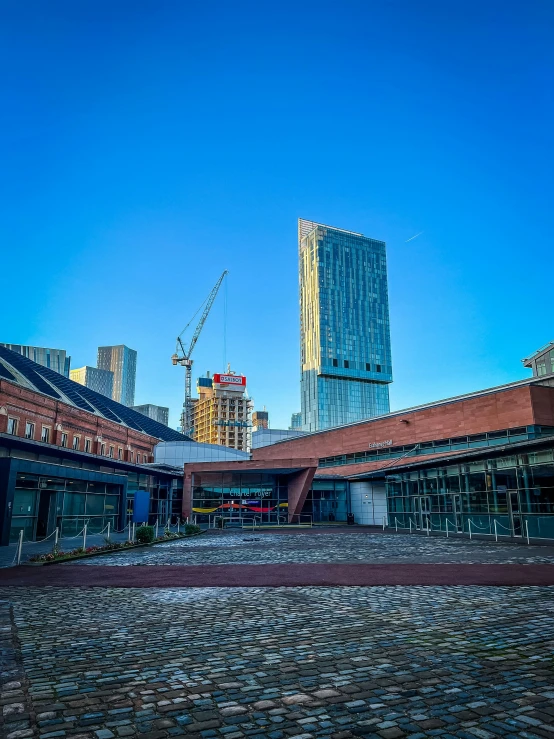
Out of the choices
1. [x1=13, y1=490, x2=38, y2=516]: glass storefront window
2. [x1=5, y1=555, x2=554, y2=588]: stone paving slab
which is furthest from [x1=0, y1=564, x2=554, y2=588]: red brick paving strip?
[x1=13, y1=490, x2=38, y2=516]: glass storefront window

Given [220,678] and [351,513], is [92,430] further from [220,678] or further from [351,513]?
[220,678]

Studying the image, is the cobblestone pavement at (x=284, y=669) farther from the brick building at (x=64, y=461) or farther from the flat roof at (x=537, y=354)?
the flat roof at (x=537, y=354)

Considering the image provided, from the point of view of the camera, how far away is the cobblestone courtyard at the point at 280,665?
5.40 meters

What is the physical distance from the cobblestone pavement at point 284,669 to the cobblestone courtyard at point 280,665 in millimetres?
24

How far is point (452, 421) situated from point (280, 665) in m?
49.0

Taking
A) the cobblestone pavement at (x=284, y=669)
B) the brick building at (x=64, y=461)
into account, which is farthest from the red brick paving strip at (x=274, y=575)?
the brick building at (x=64, y=461)

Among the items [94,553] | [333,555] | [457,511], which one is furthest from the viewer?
[457,511]

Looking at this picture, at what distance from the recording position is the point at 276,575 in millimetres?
16562

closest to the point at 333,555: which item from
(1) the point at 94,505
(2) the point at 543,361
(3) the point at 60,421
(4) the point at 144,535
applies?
(4) the point at 144,535

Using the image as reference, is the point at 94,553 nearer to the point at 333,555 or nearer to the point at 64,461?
the point at 333,555

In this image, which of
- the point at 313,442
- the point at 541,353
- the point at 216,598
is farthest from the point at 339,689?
→ the point at 541,353

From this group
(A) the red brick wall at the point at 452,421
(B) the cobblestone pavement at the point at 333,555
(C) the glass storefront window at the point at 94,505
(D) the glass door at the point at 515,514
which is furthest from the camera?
(A) the red brick wall at the point at 452,421

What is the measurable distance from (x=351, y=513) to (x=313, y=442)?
55.9 ft

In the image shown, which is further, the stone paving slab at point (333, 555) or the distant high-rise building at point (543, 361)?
the distant high-rise building at point (543, 361)
